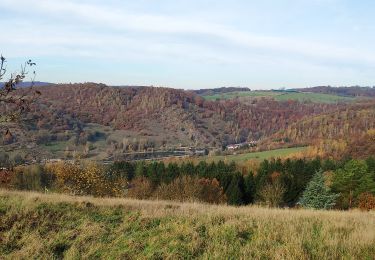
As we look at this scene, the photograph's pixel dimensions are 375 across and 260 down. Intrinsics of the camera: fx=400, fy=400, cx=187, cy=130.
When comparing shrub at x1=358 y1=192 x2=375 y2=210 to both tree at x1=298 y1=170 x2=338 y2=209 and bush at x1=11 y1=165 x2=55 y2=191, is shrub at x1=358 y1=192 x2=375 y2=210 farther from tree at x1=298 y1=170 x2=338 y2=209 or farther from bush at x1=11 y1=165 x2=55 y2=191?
bush at x1=11 y1=165 x2=55 y2=191

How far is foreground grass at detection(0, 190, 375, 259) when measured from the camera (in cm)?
966

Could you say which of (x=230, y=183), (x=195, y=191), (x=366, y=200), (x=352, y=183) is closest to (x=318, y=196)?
(x=366, y=200)

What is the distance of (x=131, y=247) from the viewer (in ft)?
35.1

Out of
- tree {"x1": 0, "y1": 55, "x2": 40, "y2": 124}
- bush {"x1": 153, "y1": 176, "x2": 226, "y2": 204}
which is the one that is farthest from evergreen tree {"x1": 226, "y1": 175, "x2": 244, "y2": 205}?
tree {"x1": 0, "y1": 55, "x2": 40, "y2": 124}

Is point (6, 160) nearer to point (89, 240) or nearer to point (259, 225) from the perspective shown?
point (89, 240)

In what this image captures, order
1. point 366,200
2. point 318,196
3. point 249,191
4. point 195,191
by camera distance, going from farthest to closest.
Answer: point 249,191 → point 195,191 → point 366,200 → point 318,196

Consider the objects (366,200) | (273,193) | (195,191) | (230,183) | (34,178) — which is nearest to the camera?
(366,200)

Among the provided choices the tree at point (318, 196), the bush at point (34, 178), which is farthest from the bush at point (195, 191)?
the bush at point (34, 178)

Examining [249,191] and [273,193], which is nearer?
[273,193]

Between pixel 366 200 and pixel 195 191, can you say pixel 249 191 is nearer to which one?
pixel 195 191

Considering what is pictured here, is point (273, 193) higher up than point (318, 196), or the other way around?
point (318, 196)

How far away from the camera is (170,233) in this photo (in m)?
11.3

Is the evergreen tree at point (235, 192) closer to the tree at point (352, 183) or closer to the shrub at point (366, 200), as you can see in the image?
the tree at point (352, 183)

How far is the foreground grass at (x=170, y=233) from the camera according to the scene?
9664mm
